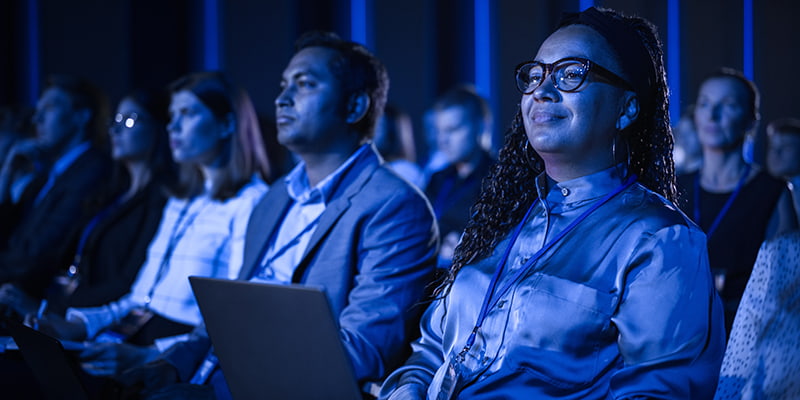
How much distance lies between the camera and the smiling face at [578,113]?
140cm

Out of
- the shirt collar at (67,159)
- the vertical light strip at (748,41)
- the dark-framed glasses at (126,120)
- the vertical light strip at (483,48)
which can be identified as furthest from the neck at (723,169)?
the vertical light strip at (483,48)

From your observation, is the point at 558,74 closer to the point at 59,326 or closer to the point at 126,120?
the point at 59,326

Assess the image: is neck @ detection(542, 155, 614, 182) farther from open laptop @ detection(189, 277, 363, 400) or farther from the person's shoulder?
open laptop @ detection(189, 277, 363, 400)

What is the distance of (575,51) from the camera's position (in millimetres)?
1414

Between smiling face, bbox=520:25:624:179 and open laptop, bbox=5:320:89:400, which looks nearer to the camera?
smiling face, bbox=520:25:624:179

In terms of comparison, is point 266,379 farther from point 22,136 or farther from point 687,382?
point 22,136

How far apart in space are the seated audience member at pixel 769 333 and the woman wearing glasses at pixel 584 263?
0.13m

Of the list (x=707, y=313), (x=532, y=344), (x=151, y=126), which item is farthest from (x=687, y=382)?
(x=151, y=126)

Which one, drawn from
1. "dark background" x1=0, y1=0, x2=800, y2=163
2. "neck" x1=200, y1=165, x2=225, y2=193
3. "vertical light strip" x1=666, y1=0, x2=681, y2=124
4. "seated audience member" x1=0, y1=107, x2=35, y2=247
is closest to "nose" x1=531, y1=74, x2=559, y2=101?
"vertical light strip" x1=666, y1=0, x2=681, y2=124

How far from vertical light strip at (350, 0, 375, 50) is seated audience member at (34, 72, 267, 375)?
399cm

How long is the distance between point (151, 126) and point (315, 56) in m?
1.43

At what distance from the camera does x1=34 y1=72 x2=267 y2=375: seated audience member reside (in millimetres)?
2586

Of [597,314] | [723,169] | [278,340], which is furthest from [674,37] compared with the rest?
[278,340]

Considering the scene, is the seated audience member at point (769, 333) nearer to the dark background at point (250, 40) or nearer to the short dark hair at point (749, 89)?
the short dark hair at point (749, 89)
